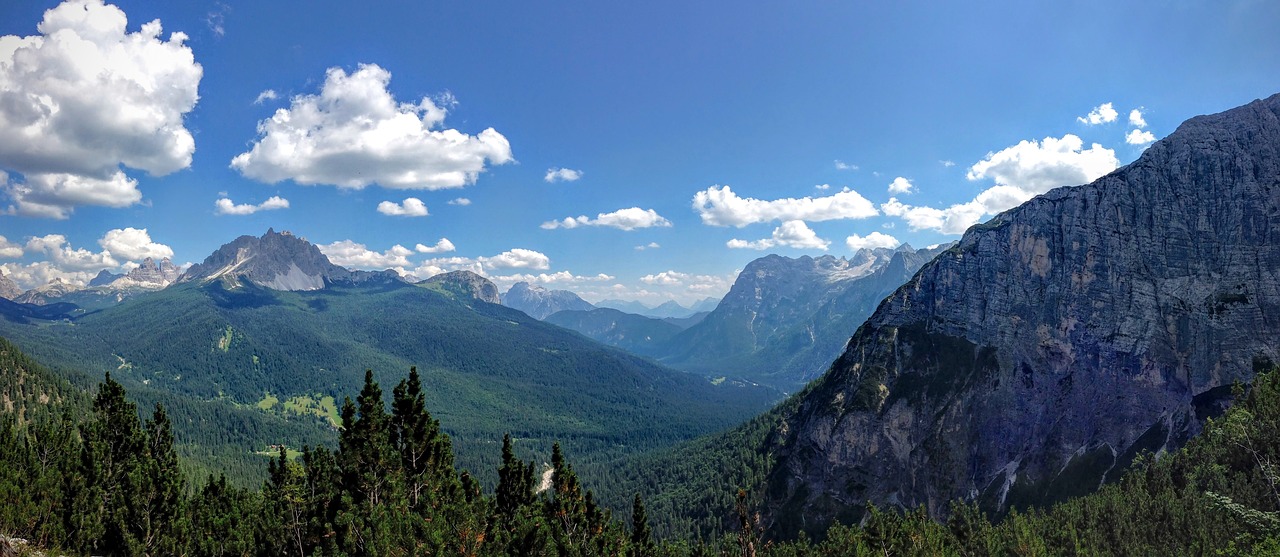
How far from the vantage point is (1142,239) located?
159 meters

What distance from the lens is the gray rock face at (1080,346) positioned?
14138 centimetres

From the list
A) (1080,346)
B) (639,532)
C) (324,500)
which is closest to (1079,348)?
(1080,346)

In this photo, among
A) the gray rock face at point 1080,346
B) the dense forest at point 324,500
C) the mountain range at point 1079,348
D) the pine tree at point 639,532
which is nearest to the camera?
the dense forest at point 324,500

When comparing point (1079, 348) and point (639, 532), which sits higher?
point (1079, 348)

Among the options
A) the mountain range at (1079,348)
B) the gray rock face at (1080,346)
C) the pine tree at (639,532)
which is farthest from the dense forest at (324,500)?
the gray rock face at (1080,346)

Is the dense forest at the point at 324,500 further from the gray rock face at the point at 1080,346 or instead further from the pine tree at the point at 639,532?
the gray rock face at the point at 1080,346

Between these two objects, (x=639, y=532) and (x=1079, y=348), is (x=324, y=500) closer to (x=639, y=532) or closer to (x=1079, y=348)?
(x=639, y=532)

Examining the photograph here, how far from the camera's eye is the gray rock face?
464ft

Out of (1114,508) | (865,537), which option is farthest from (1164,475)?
(865,537)

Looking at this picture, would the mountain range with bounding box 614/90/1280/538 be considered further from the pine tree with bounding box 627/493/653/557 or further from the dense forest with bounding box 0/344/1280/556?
the dense forest with bounding box 0/344/1280/556

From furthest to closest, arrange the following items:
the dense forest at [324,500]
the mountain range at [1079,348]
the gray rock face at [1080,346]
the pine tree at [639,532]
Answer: the gray rock face at [1080,346] < the mountain range at [1079,348] < the pine tree at [639,532] < the dense forest at [324,500]

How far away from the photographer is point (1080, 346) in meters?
162

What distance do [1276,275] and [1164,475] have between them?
72.9 m

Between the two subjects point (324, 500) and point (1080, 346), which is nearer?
point (324, 500)
